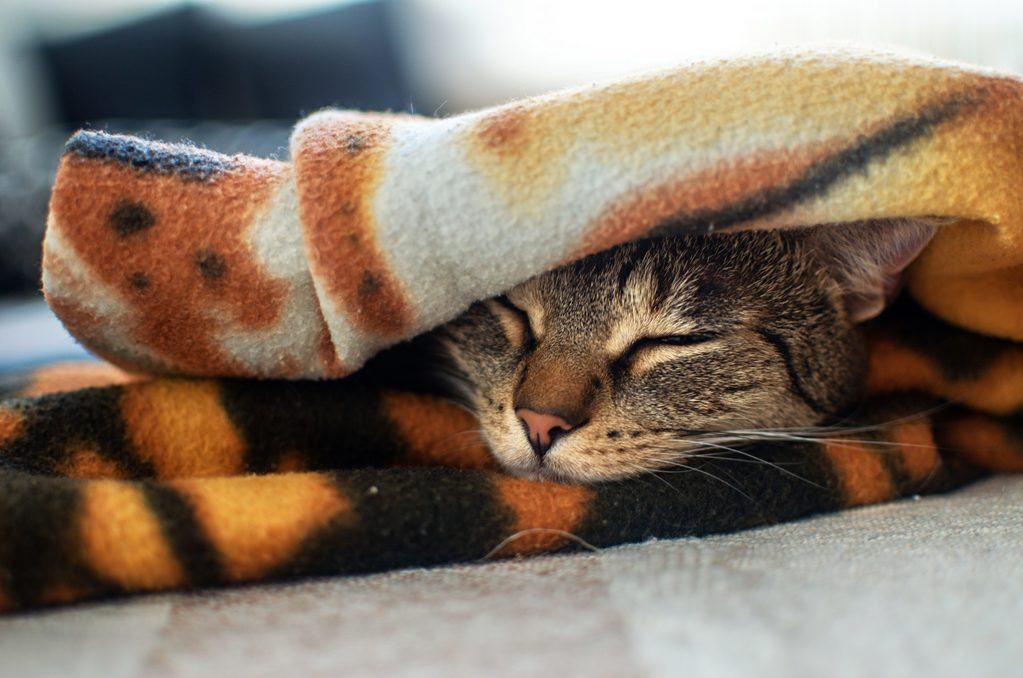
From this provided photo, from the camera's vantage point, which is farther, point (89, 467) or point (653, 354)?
point (653, 354)

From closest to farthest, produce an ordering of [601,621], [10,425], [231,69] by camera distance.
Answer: [601,621] < [10,425] < [231,69]

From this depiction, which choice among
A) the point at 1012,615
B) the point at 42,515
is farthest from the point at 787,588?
the point at 42,515

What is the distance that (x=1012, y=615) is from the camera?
563 millimetres

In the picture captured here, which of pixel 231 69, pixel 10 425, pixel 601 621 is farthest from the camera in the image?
pixel 231 69

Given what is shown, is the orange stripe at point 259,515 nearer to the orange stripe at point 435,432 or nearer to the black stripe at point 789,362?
the orange stripe at point 435,432

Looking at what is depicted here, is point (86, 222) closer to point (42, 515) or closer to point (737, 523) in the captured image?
point (42, 515)

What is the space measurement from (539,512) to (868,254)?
0.56 metres

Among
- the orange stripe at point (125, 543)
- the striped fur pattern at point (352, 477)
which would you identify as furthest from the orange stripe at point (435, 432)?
the orange stripe at point (125, 543)

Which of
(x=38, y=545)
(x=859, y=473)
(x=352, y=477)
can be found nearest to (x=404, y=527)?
(x=352, y=477)

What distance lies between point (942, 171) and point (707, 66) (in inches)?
9.7

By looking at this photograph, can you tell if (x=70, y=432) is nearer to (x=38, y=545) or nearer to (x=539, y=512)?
(x=38, y=545)

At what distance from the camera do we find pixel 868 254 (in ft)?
3.33

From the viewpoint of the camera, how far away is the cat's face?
895 mm

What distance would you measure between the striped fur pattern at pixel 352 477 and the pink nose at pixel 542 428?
0.08m
